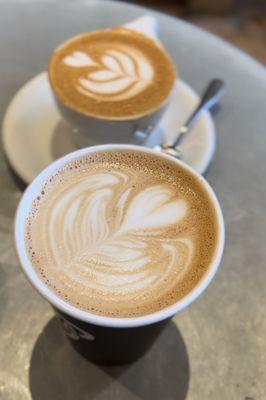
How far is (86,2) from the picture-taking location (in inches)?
49.4

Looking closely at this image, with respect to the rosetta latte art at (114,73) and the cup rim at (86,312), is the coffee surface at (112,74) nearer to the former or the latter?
the rosetta latte art at (114,73)

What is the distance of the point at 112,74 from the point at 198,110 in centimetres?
19

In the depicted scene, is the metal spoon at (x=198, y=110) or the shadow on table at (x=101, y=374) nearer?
the shadow on table at (x=101, y=374)

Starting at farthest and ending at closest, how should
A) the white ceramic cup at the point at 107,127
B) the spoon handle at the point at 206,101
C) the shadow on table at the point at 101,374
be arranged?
the spoon handle at the point at 206,101, the white ceramic cup at the point at 107,127, the shadow on table at the point at 101,374

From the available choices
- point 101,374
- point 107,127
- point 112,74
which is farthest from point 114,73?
point 101,374

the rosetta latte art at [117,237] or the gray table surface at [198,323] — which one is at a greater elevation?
the rosetta latte art at [117,237]

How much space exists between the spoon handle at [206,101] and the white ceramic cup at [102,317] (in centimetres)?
31

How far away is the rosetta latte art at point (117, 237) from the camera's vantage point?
589 millimetres

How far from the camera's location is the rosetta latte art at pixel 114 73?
0.91 m

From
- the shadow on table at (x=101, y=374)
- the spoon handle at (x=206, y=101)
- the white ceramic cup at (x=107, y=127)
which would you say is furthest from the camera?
the spoon handle at (x=206, y=101)

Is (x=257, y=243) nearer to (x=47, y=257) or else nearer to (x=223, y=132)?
(x=223, y=132)

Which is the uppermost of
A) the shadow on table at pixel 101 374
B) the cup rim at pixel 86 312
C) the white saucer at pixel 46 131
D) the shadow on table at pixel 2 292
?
the cup rim at pixel 86 312

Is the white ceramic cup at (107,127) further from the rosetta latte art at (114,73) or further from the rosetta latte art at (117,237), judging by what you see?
the rosetta latte art at (117,237)

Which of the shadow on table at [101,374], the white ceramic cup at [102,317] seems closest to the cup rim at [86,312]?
the white ceramic cup at [102,317]
